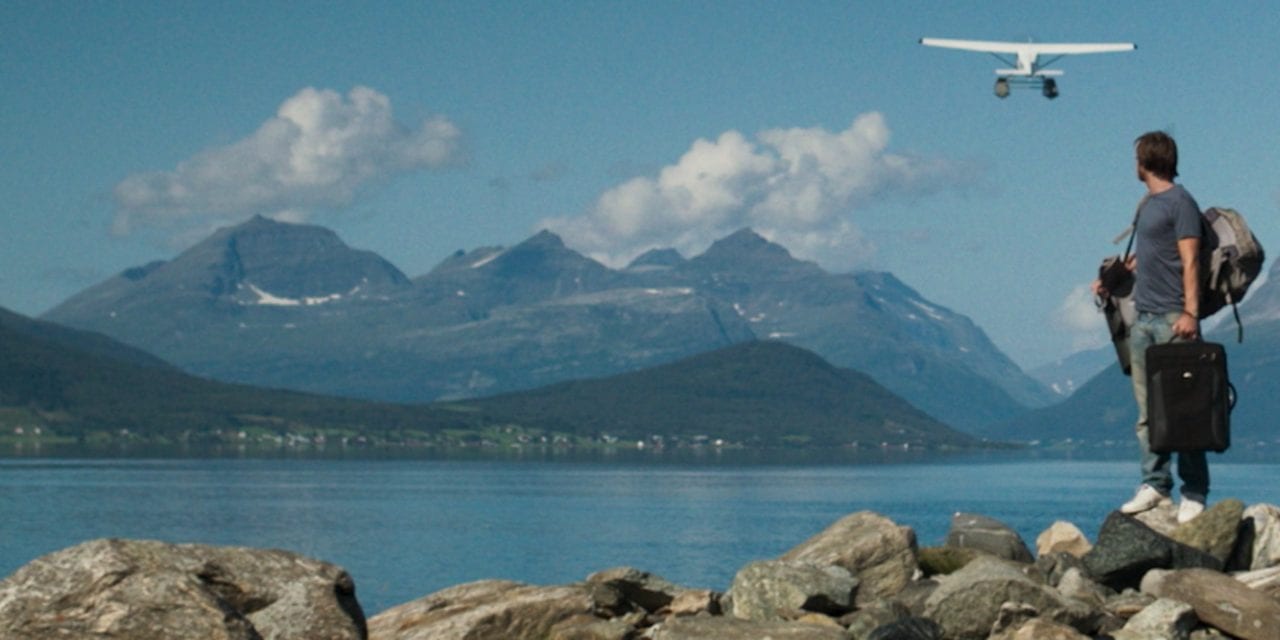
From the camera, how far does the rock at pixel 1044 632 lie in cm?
1627

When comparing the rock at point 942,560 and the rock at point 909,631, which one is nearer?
the rock at point 909,631

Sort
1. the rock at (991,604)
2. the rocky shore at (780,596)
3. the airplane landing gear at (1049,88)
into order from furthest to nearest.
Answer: the airplane landing gear at (1049,88) < the rock at (991,604) < the rocky shore at (780,596)

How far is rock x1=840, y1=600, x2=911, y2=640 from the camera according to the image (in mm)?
16953

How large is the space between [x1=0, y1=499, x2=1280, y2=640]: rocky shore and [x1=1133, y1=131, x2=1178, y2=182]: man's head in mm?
3659

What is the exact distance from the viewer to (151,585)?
15.7 metres

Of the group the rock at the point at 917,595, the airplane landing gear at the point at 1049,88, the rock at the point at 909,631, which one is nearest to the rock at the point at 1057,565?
the rock at the point at 917,595

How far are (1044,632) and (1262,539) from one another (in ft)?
14.2

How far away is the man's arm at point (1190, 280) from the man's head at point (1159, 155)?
923 mm

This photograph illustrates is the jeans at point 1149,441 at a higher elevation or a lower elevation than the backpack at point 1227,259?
lower

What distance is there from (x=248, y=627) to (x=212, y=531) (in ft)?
478

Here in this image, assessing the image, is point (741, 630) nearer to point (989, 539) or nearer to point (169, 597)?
point (169, 597)

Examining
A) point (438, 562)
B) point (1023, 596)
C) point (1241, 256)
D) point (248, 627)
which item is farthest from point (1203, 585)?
point (438, 562)

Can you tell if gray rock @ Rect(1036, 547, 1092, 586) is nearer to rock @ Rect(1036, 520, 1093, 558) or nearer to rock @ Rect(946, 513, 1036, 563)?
rock @ Rect(946, 513, 1036, 563)

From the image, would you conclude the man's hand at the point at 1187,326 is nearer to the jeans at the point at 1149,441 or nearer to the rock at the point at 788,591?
the jeans at the point at 1149,441
